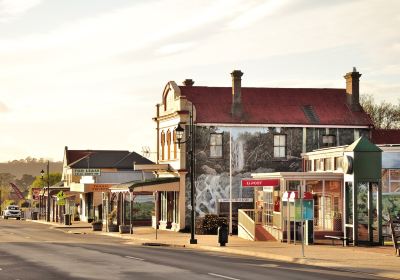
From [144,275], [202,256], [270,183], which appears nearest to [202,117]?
[270,183]

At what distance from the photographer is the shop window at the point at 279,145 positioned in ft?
220

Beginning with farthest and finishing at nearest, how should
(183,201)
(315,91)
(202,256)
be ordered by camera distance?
(315,91) → (183,201) → (202,256)

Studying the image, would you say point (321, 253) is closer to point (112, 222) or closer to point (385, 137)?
point (385, 137)

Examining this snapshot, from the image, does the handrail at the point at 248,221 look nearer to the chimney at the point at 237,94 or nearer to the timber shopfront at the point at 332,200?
the timber shopfront at the point at 332,200

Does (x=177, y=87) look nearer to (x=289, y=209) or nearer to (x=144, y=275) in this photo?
(x=289, y=209)

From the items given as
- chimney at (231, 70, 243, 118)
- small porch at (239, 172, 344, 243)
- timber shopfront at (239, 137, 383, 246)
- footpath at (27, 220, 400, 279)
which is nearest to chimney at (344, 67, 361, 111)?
chimney at (231, 70, 243, 118)

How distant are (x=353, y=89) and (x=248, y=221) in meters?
21.6

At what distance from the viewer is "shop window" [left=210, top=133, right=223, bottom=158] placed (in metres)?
66.2

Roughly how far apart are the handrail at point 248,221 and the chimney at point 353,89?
18.6m

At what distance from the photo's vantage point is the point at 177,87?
223 ft

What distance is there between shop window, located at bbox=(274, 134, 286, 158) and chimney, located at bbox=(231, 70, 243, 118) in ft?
10.8

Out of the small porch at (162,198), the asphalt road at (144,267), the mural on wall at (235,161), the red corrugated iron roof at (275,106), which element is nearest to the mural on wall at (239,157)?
the mural on wall at (235,161)

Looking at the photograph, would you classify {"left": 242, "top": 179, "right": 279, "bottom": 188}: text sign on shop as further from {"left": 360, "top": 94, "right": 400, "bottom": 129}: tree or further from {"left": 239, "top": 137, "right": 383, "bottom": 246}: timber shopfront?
{"left": 360, "top": 94, "right": 400, "bottom": 129}: tree

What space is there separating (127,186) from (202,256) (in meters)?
29.5
